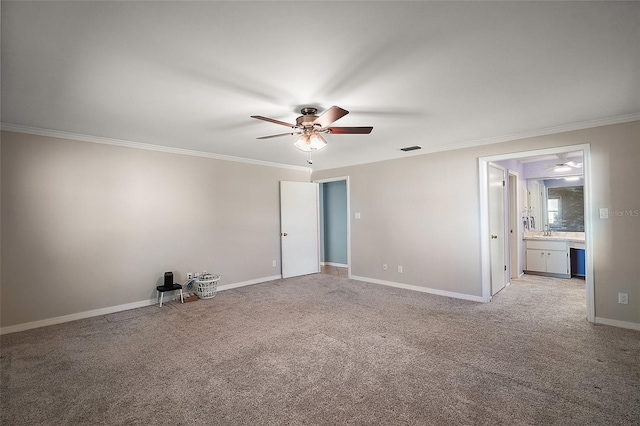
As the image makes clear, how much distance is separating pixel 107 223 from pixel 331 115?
346cm

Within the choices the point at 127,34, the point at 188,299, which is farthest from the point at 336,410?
the point at 188,299

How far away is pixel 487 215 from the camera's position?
4.24m

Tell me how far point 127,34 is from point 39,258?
3226mm

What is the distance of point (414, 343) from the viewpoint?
2.92 metres

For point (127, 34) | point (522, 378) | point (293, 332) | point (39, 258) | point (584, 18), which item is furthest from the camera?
point (39, 258)

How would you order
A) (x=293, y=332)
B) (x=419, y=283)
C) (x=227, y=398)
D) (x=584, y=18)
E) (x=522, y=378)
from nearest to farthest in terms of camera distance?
(x=584, y=18) < (x=227, y=398) < (x=522, y=378) < (x=293, y=332) < (x=419, y=283)

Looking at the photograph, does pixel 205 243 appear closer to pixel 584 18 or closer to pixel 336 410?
pixel 336 410

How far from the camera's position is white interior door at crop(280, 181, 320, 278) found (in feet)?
19.7

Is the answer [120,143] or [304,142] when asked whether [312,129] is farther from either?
[120,143]

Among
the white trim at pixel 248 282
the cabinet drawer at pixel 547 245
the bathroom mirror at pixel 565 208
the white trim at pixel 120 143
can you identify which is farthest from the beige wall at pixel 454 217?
the bathroom mirror at pixel 565 208

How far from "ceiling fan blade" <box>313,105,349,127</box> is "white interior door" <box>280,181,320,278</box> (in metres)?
3.46

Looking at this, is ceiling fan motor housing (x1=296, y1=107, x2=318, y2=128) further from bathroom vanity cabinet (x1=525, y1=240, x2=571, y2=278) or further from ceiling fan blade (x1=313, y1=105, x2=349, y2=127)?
bathroom vanity cabinet (x1=525, y1=240, x2=571, y2=278)

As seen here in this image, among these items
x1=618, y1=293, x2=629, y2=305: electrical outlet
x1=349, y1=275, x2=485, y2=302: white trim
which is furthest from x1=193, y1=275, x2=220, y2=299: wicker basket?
x1=618, y1=293, x2=629, y2=305: electrical outlet

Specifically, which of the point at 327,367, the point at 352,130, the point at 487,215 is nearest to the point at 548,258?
the point at 487,215
